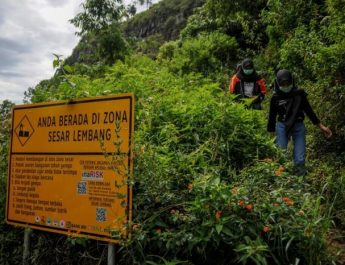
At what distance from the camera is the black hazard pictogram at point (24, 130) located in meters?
3.84

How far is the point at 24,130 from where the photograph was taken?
3.88 meters

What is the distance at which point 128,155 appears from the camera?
2.99 m

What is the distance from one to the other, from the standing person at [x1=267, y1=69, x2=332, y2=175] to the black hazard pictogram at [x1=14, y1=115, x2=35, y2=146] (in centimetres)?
298

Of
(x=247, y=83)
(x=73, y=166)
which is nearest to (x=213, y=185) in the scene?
→ (x=73, y=166)

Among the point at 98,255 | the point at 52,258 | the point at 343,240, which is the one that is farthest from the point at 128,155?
the point at 343,240

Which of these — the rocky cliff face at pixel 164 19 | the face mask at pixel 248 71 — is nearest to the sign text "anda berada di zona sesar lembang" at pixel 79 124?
the face mask at pixel 248 71

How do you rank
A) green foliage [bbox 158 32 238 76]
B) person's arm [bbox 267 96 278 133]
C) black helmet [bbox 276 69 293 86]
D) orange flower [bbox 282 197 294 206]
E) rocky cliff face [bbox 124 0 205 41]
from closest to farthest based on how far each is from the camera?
1. orange flower [bbox 282 197 294 206]
2. black helmet [bbox 276 69 293 86]
3. person's arm [bbox 267 96 278 133]
4. green foliage [bbox 158 32 238 76]
5. rocky cliff face [bbox 124 0 205 41]

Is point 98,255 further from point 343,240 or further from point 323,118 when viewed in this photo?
point 323,118

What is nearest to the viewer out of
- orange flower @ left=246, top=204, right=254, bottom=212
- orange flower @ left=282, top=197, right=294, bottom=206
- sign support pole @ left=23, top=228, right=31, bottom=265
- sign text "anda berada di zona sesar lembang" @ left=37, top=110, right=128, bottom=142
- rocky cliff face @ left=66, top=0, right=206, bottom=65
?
orange flower @ left=246, top=204, right=254, bottom=212

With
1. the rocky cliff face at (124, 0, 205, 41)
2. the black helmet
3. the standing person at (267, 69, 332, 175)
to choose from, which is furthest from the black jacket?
the rocky cliff face at (124, 0, 205, 41)

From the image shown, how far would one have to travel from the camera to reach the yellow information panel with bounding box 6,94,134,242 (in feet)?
9.93

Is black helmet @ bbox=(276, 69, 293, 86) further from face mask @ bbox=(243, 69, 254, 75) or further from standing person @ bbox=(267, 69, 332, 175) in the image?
face mask @ bbox=(243, 69, 254, 75)

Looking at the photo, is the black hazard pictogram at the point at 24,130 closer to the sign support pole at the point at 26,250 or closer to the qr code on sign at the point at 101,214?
the sign support pole at the point at 26,250

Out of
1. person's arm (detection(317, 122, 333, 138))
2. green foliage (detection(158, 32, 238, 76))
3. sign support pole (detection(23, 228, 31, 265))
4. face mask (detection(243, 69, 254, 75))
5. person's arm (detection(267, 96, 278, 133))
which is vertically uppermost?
green foliage (detection(158, 32, 238, 76))
